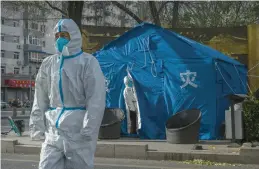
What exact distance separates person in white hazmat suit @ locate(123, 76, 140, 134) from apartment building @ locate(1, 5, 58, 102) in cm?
4657

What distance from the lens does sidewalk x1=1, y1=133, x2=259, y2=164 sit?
9.59 metres

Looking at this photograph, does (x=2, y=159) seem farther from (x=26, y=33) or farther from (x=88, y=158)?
(x=26, y=33)

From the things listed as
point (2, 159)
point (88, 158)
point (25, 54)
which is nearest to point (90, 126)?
point (88, 158)

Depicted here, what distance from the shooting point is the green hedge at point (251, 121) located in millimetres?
11281

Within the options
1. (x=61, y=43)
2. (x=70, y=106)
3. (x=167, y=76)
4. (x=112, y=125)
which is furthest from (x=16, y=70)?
(x=70, y=106)

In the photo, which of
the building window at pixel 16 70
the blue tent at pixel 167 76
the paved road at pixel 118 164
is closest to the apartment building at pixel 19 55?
the building window at pixel 16 70

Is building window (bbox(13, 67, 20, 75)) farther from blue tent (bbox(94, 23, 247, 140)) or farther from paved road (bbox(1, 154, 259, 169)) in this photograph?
paved road (bbox(1, 154, 259, 169))

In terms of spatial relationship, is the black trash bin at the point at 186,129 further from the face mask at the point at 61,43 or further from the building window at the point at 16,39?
the building window at the point at 16,39

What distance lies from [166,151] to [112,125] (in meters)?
2.99

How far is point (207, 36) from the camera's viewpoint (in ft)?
58.5

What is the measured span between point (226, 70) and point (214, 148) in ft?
10.9

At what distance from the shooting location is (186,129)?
38.7ft

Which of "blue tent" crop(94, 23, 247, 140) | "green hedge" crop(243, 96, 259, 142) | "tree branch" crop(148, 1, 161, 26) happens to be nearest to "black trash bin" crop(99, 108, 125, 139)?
"blue tent" crop(94, 23, 247, 140)

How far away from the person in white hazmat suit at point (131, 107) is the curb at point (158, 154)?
3247 mm
